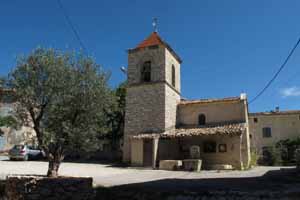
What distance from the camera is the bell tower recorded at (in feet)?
78.5

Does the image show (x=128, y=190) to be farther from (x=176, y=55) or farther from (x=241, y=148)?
(x=176, y=55)

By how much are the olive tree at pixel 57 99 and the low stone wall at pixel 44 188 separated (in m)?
2.38

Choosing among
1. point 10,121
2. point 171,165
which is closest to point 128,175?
point 171,165

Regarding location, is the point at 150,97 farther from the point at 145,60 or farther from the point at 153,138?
the point at 153,138

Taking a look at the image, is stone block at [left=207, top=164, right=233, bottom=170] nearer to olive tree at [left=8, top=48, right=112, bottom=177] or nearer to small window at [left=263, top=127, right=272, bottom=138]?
olive tree at [left=8, top=48, right=112, bottom=177]

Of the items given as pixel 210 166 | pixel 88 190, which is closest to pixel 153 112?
pixel 210 166

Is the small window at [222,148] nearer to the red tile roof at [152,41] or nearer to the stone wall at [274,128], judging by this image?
the red tile roof at [152,41]

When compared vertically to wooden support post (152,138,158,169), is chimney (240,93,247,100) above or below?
above

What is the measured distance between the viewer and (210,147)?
22.9m

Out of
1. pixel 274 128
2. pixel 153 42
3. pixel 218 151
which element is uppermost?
pixel 153 42

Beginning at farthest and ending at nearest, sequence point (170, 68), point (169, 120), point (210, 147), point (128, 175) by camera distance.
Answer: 1. point (170, 68)
2. point (169, 120)
3. point (210, 147)
4. point (128, 175)

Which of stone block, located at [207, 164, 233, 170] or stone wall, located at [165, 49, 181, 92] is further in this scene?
stone wall, located at [165, 49, 181, 92]

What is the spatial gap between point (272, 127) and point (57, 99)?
32.2 metres

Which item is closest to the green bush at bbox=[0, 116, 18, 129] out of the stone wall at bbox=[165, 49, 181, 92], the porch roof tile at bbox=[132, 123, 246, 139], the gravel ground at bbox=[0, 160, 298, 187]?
the gravel ground at bbox=[0, 160, 298, 187]
